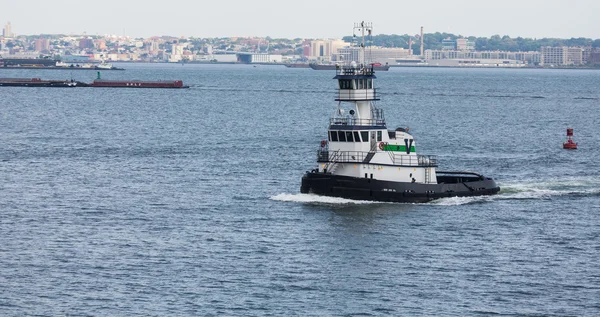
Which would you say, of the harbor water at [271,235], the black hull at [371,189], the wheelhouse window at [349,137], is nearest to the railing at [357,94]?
the wheelhouse window at [349,137]

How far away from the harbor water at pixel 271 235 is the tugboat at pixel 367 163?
0.92 m

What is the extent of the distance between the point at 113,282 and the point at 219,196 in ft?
75.3

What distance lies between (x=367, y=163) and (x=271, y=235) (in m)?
11.2

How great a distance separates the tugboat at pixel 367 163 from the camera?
218ft

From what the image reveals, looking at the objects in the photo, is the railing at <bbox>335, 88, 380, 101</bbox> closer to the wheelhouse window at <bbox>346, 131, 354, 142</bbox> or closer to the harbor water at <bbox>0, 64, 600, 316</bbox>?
the wheelhouse window at <bbox>346, 131, 354, 142</bbox>

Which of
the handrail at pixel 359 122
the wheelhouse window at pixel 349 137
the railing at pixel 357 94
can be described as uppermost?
the railing at pixel 357 94

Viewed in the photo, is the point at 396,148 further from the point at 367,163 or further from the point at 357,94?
the point at 357,94

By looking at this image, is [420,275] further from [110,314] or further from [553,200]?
[553,200]

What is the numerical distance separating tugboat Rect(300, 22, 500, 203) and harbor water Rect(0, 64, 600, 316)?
923 millimetres

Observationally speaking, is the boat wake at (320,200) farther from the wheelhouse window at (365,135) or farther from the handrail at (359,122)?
the handrail at (359,122)

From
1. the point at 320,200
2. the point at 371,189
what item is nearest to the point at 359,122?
the point at 371,189

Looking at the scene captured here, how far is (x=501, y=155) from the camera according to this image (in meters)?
93.8

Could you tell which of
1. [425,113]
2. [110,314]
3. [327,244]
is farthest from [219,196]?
[425,113]

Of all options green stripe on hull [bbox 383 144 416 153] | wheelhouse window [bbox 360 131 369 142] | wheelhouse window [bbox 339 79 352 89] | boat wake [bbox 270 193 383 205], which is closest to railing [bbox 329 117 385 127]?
wheelhouse window [bbox 360 131 369 142]
